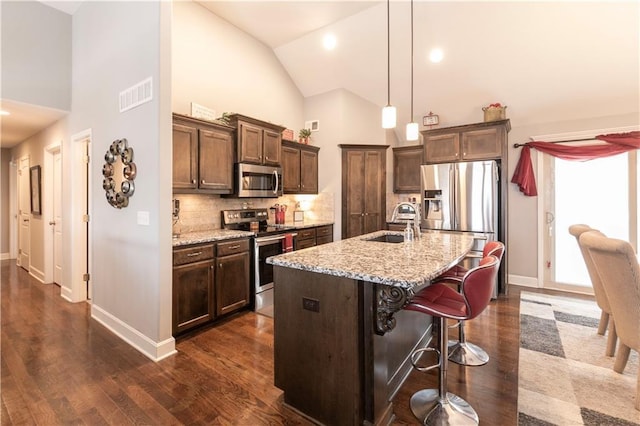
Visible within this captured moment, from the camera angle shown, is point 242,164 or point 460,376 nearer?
point 460,376

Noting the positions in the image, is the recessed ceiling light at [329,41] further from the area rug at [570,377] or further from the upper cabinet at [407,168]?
the area rug at [570,377]

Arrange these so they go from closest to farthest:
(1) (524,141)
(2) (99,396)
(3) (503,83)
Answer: (2) (99,396), (3) (503,83), (1) (524,141)

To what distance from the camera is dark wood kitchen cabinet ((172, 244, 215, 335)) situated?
9.36ft

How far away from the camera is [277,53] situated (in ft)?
17.3

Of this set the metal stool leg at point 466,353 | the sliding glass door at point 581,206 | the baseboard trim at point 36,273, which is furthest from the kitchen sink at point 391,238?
the baseboard trim at point 36,273

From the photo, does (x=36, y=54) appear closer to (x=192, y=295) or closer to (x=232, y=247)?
(x=232, y=247)

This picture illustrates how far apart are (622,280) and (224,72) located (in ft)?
16.1

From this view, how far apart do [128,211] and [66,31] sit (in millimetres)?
2936

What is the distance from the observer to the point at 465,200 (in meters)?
4.31

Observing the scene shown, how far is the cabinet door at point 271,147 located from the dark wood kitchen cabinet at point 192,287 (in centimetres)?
170

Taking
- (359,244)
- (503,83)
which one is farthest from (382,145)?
(359,244)

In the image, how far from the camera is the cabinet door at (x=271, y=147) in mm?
4285

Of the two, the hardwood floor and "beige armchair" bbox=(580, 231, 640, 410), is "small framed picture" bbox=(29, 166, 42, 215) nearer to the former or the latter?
the hardwood floor

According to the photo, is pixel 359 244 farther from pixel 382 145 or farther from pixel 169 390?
pixel 382 145
